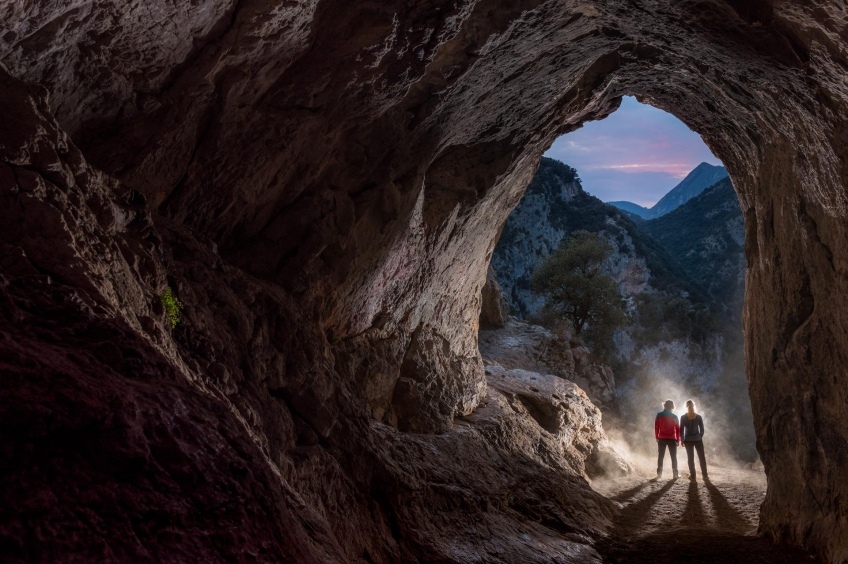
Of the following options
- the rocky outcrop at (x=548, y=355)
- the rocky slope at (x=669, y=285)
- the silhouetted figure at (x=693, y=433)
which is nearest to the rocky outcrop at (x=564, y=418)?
the silhouetted figure at (x=693, y=433)

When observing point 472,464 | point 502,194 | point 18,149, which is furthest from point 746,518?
point 18,149

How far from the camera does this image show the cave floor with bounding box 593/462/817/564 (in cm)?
745

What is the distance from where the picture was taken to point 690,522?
10.1 m

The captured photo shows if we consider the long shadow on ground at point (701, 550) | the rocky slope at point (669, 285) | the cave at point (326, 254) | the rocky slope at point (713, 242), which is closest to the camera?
the cave at point (326, 254)

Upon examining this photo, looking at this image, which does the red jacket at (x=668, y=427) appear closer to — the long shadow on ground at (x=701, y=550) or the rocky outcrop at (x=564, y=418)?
the rocky outcrop at (x=564, y=418)

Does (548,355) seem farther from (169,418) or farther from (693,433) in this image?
(169,418)

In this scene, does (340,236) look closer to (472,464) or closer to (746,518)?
(472,464)

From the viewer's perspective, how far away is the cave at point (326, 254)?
2789 mm

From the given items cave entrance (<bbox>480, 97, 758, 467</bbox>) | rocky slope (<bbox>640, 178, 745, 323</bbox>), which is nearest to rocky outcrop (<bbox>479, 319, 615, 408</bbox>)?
cave entrance (<bbox>480, 97, 758, 467</bbox>)

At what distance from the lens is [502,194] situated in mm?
13367

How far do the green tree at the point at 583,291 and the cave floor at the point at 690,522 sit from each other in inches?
652

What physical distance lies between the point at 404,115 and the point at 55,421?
714 centimetres

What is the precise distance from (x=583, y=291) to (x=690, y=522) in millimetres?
23423

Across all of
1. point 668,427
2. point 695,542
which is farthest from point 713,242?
point 695,542
